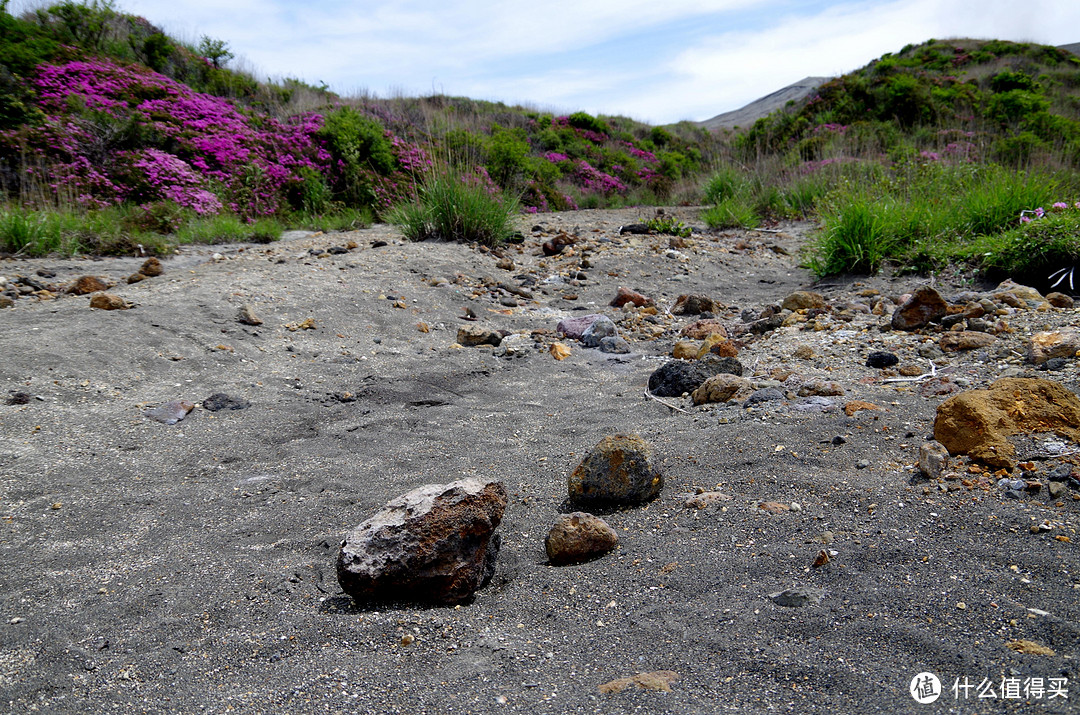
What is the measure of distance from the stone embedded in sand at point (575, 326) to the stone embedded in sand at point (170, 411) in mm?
2497

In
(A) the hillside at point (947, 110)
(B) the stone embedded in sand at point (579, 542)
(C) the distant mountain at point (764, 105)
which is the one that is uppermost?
(C) the distant mountain at point (764, 105)

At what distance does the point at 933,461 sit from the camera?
6.26ft

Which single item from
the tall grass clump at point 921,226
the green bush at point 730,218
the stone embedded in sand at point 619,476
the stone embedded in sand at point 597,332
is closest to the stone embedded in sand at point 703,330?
the stone embedded in sand at point 597,332

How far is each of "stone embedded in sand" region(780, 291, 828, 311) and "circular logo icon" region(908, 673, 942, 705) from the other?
12.2 ft

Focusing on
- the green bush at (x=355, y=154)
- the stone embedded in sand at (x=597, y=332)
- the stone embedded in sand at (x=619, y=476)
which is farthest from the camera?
the green bush at (x=355, y=154)

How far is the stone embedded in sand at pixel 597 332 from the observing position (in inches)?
177

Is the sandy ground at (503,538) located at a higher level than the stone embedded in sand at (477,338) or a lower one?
lower

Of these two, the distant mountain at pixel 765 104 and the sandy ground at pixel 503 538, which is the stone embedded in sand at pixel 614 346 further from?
the distant mountain at pixel 765 104

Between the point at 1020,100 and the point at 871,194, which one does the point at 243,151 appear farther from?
the point at 1020,100

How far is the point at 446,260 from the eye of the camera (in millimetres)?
6242

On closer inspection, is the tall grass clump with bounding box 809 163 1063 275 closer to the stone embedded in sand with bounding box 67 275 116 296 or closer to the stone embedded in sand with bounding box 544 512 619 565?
the stone embedded in sand with bounding box 544 512 619 565

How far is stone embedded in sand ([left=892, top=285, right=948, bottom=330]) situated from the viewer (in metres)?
3.60

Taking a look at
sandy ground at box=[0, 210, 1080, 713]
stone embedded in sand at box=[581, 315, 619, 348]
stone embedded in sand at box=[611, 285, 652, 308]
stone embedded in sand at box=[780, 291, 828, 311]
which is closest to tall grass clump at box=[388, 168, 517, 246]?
stone embedded in sand at box=[611, 285, 652, 308]

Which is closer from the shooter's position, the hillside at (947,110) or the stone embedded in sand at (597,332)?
the stone embedded in sand at (597,332)
